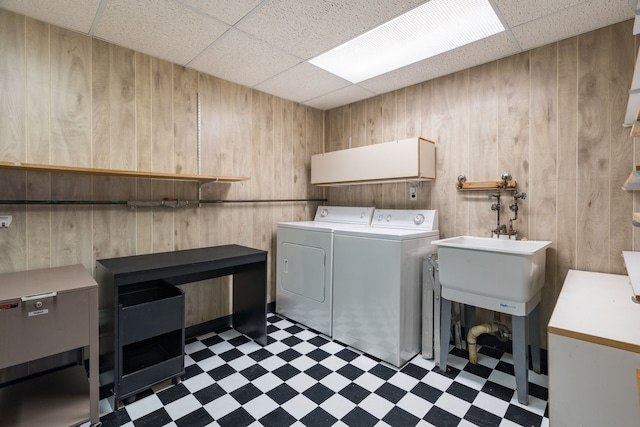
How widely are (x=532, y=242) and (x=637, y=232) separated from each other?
0.54m

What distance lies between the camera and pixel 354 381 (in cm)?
207

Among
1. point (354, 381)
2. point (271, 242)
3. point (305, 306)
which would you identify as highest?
point (271, 242)

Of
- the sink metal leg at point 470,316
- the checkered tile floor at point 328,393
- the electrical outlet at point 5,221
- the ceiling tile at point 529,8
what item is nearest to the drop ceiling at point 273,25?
the ceiling tile at point 529,8

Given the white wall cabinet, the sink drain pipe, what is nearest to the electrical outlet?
the white wall cabinet

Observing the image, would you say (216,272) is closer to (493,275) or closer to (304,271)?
(304,271)

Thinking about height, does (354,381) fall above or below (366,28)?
below

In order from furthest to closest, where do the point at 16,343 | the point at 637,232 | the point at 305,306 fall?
1. the point at 305,306
2. the point at 637,232
3. the point at 16,343

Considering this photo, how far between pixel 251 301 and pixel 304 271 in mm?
535

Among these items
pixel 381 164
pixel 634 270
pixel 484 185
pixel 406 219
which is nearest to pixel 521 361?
pixel 634 270

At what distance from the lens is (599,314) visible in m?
1.29

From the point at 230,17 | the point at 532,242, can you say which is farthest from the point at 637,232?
the point at 230,17

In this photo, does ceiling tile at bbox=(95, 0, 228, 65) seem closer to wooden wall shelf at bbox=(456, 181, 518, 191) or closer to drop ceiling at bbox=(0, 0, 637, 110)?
drop ceiling at bbox=(0, 0, 637, 110)

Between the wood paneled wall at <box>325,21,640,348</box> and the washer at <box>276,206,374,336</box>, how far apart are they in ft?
2.58

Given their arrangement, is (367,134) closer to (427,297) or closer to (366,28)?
(366,28)
